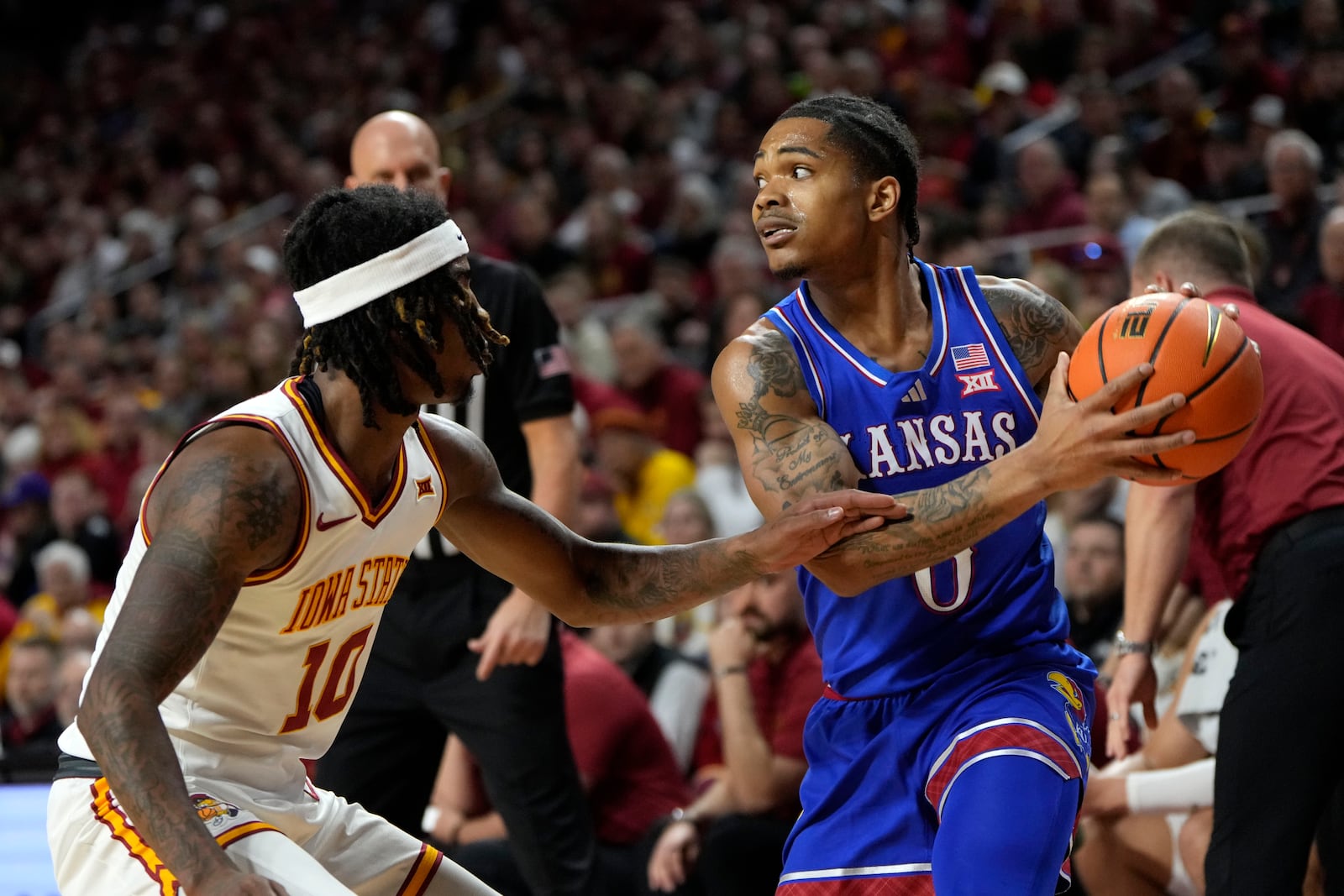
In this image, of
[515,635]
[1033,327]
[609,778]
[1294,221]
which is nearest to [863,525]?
[1033,327]

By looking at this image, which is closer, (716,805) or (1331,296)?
(716,805)

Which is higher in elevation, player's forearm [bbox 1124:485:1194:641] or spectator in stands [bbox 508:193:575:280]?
spectator in stands [bbox 508:193:575:280]

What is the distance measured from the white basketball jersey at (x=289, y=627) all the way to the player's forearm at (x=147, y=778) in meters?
0.29

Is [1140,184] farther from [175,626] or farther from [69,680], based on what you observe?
[175,626]

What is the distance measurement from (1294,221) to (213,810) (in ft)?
22.1

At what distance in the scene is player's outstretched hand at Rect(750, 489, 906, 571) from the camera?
3061mm

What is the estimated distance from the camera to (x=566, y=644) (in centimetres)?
585

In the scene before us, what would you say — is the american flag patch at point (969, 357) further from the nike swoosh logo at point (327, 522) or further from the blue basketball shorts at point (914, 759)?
the nike swoosh logo at point (327, 522)

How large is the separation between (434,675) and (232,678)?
152cm

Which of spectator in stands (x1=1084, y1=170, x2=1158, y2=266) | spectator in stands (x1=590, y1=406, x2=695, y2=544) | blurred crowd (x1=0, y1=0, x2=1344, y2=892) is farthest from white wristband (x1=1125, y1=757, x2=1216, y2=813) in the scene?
spectator in stands (x1=1084, y1=170, x2=1158, y2=266)

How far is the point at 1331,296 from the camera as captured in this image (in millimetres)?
7020

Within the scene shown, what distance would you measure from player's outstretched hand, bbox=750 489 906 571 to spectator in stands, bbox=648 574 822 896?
82.4 inches

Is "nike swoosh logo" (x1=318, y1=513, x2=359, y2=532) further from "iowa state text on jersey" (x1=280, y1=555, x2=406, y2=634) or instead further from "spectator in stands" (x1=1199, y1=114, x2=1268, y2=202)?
"spectator in stands" (x1=1199, y1=114, x2=1268, y2=202)

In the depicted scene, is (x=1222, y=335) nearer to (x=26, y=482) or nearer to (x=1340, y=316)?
(x=1340, y=316)
